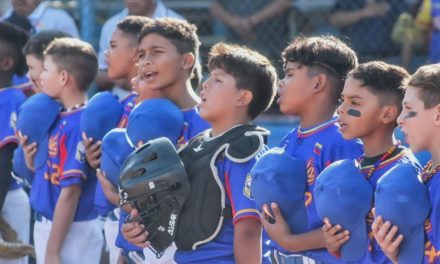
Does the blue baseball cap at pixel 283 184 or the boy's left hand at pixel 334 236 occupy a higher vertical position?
the blue baseball cap at pixel 283 184

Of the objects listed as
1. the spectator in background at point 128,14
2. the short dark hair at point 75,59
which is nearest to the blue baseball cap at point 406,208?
the short dark hair at point 75,59

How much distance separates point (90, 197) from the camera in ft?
18.0

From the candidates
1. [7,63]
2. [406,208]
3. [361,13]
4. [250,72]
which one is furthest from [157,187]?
[361,13]

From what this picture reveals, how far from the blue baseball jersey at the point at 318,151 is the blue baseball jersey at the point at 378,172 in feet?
0.73

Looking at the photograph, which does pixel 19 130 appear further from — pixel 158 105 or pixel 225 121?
pixel 225 121

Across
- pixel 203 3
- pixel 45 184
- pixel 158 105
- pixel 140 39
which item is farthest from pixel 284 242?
pixel 203 3

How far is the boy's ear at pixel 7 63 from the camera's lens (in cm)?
627

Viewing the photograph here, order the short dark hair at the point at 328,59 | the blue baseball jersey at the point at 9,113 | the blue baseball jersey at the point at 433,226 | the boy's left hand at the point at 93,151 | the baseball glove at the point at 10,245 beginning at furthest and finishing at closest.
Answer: the blue baseball jersey at the point at 9,113 → the baseball glove at the point at 10,245 → the boy's left hand at the point at 93,151 → the short dark hair at the point at 328,59 → the blue baseball jersey at the point at 433,226

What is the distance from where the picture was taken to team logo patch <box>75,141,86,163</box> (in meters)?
5.33

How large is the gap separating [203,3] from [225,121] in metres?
4.16

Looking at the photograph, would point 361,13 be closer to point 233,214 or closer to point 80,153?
point 80,153

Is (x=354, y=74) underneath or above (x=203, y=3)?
underneath

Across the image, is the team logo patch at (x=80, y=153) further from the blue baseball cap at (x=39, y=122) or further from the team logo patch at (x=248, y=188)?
the team logo patch at (x=248, y=188)

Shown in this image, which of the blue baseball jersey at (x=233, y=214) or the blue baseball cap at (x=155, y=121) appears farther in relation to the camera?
the blue baseball cap at (x=155, y=121)
